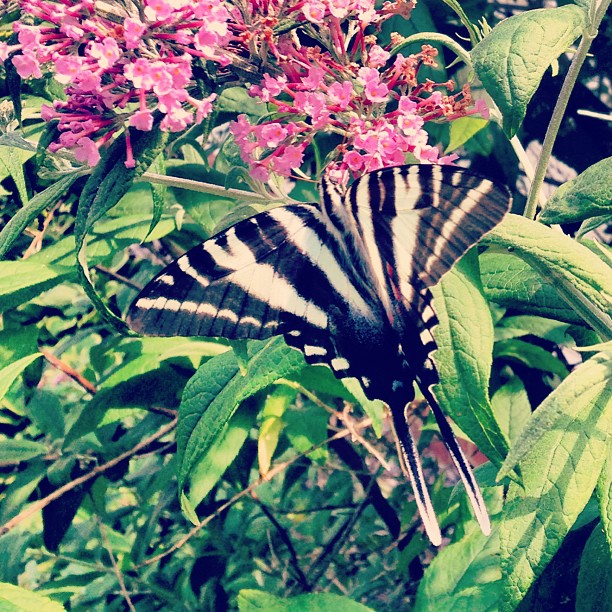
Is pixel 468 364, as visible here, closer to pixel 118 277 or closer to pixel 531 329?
pixel 531 329

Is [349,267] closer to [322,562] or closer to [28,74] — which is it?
[28,74]

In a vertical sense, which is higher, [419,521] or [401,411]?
[401,411]

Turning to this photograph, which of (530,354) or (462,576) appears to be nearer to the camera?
(462,576)

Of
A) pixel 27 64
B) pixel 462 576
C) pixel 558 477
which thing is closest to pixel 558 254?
pixel 558 477

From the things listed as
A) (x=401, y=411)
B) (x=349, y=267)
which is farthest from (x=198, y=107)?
(x=401, y=411)

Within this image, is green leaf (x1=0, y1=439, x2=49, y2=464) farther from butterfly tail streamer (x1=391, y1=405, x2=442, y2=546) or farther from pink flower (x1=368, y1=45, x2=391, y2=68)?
pink flower (x1=368, y1=45, x2=391, y2=68)

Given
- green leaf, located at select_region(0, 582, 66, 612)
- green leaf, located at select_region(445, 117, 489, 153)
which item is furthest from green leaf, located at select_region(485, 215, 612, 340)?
green leaf, located at select_region(0, 582, 66, 612)
